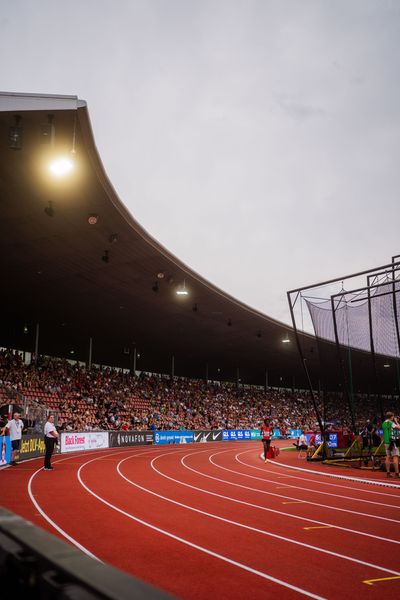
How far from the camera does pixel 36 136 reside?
12.2 metres

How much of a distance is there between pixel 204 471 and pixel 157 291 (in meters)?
11.6

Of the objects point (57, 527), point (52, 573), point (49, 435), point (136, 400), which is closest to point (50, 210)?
point (49, 435)

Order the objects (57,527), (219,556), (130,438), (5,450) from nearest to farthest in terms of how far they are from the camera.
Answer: (219,556)
(57,527)
(5,450)
(130,438)

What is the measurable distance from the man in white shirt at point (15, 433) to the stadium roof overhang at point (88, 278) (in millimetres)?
6416

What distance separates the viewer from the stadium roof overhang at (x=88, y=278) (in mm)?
12539

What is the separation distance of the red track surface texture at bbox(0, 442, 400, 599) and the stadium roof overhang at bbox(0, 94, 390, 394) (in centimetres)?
779

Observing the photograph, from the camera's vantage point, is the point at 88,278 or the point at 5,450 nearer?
the point at 5,450

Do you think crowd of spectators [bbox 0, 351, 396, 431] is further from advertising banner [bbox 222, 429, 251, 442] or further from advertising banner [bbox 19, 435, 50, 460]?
advertising banner [bbox 19, 435, 50, 460]

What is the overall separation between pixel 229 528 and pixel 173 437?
93.1 ft

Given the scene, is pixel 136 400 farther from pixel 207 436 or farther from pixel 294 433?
pixel 294 433

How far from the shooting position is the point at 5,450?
16.1 meters

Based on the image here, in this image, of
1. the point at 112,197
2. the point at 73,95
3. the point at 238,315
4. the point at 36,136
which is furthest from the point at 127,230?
the point at 238,315

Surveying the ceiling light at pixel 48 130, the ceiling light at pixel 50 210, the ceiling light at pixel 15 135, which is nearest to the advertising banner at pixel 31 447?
the ceiling light at pixel 50 210

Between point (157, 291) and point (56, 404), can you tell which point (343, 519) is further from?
point (56, 404)
